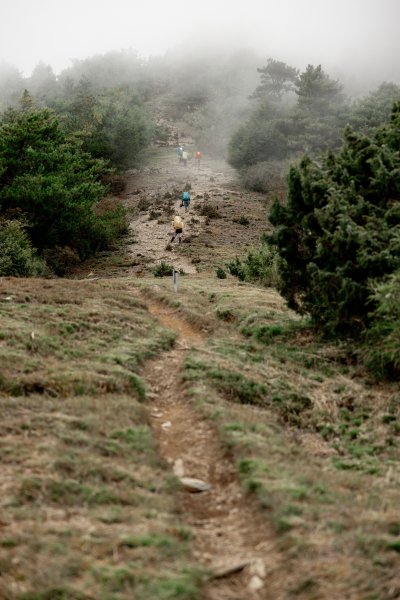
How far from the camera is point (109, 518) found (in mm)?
5195

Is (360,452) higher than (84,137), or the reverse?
(84,137)

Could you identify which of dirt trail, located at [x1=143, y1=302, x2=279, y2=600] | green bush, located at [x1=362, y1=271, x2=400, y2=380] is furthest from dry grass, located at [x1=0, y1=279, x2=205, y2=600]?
green bush, located at [x1=362, y1=271, x2=400, y2=380]

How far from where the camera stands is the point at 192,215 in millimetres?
37312

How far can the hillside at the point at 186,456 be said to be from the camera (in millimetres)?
4547

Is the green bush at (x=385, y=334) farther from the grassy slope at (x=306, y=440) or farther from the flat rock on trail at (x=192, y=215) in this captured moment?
the flat rock on trail at (x=192, y=215)

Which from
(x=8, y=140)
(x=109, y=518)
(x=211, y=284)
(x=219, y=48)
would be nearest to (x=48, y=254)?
(x=8, y=140)

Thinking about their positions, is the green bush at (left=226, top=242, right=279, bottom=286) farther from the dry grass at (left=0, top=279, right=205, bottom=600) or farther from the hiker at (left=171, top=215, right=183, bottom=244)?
the dry grass at (left=0, top=279, right=205, bottom=600)

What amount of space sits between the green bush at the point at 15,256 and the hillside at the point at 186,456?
5709 mm

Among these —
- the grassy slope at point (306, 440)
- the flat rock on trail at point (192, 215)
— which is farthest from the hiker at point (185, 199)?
the grassy slope at point (306, 440)

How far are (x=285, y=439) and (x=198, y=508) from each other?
97.2 inches

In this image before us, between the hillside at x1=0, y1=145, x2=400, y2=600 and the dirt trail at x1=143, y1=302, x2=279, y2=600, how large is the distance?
2 centimetres

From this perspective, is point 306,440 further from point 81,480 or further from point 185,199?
point 185,199

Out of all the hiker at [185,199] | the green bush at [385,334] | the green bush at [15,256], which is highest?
the hiker at [185,199]

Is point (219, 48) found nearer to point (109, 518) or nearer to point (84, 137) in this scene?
point (84, 137)
